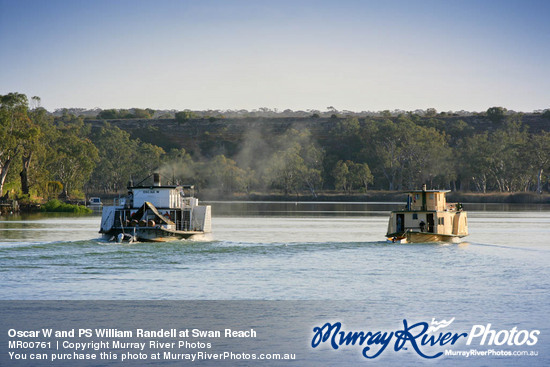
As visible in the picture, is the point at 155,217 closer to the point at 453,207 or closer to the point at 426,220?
the point at 426,220

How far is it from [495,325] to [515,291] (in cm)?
942

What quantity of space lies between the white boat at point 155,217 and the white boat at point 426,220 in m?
15.8

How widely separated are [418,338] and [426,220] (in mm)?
39531

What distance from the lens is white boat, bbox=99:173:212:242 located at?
57.2 metres

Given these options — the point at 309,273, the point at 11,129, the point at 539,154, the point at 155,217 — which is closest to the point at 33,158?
the point at 11,129

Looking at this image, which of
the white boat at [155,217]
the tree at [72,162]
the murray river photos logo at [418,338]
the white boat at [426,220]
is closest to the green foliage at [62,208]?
the tree at [72,162]

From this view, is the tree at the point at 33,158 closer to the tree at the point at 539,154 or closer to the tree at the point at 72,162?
the tree at the point at 72,162

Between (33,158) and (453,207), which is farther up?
(33,158)

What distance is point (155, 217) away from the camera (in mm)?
58844

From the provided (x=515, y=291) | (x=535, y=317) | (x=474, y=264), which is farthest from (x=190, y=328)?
(x=474, y=264)

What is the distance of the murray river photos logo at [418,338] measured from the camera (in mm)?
22984

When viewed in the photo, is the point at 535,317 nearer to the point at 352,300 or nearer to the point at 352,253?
the point at 352,300

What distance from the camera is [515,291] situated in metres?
35.1

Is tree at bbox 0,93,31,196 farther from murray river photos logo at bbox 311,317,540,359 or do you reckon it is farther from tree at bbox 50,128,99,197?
murray river photos logo at bbox 311,317,540,359
